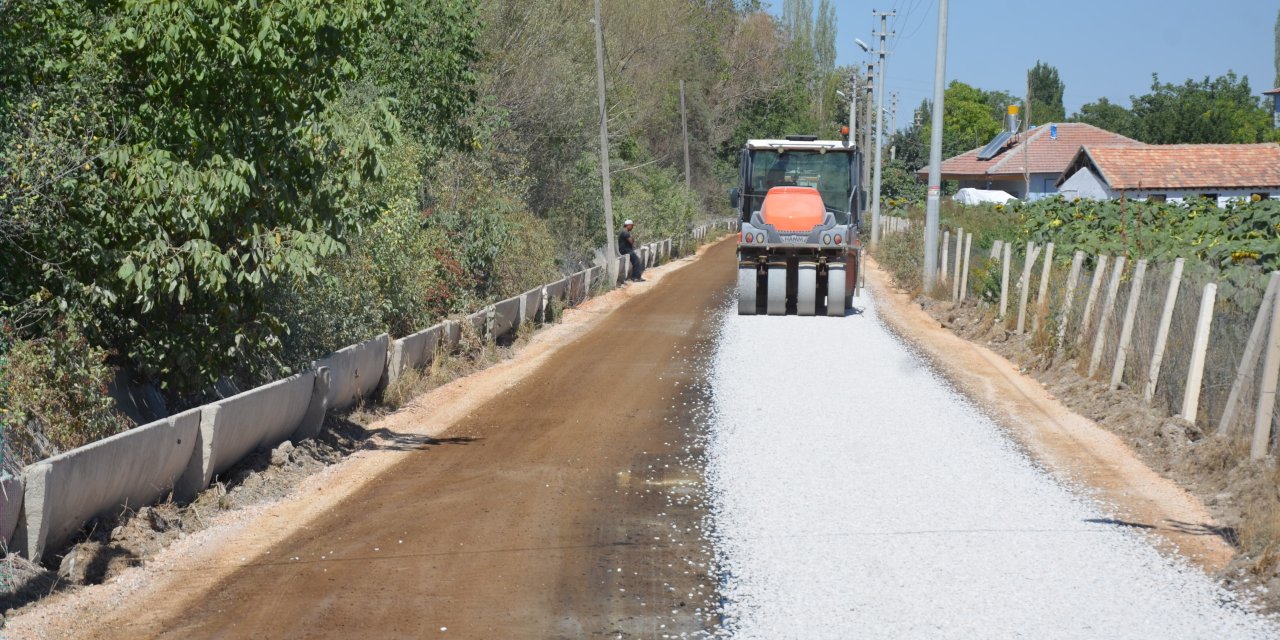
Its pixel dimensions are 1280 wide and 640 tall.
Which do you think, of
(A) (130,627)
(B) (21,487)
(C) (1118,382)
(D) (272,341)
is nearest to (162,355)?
(D) (272,341)

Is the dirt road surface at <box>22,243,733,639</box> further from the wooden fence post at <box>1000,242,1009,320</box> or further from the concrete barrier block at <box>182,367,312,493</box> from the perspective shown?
the wooden fence post at <box>1000,242,1009,320</box>

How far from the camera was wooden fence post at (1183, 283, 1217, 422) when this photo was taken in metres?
10.8

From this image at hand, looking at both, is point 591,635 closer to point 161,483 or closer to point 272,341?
point 161,483

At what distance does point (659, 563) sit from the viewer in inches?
293

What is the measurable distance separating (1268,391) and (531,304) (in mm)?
13624

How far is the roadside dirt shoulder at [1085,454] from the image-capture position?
821 cm

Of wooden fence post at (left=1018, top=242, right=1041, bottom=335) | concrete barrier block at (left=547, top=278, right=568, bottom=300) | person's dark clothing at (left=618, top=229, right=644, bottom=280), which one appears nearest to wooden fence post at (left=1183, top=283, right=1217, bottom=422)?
wooden fence post at (left=1018, top=242, right=1041, bottom=335)

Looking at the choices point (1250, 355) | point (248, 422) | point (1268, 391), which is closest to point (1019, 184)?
point (1250, 355)

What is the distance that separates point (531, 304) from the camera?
69.1 feet

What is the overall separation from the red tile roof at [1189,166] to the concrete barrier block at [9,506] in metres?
49.5

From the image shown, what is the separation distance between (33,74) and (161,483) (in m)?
3.46

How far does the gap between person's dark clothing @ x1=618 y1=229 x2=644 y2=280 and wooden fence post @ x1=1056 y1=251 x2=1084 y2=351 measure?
18.6 metres

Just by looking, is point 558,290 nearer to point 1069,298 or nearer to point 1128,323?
point 1069,298

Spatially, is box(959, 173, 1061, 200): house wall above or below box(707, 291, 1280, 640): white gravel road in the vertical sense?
above
